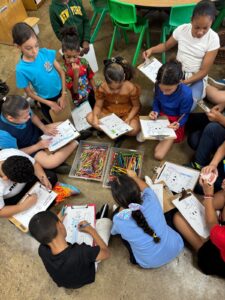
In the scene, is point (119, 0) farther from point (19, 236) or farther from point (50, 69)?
point (19, 236)

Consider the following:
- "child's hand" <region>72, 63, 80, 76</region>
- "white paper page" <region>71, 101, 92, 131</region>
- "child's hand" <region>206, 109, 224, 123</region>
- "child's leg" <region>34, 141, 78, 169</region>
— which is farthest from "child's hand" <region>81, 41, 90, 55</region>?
"child's hand" <region>206, 109, 224, 123</region>

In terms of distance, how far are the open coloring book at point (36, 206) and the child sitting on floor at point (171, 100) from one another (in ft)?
3.69

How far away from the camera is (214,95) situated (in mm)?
2727

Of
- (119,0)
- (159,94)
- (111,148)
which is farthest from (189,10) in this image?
(111,148)

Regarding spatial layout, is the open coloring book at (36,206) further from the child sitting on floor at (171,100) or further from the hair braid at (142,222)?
the child sitting on floor at (171,100)

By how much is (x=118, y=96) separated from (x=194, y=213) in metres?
1.31

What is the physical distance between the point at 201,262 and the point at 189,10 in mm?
2464

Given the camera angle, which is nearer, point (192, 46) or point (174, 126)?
point (174, 126)

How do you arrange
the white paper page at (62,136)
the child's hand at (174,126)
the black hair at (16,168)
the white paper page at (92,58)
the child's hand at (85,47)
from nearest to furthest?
1. the black hair at (16,168)
2. the child's hand at (174,126)
3. the white paper page at (62,136)
4. the child's hand at (85,47)
5. the white paper page at (92,58)

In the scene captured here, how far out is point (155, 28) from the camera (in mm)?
3812

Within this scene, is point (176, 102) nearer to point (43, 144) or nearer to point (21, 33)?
point (43, 144)

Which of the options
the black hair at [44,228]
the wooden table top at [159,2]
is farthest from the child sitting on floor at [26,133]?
the wooden table top at [159,2]

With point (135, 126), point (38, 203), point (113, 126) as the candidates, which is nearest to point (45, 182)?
point (38, 203)

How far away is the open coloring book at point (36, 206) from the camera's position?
2.04 m
